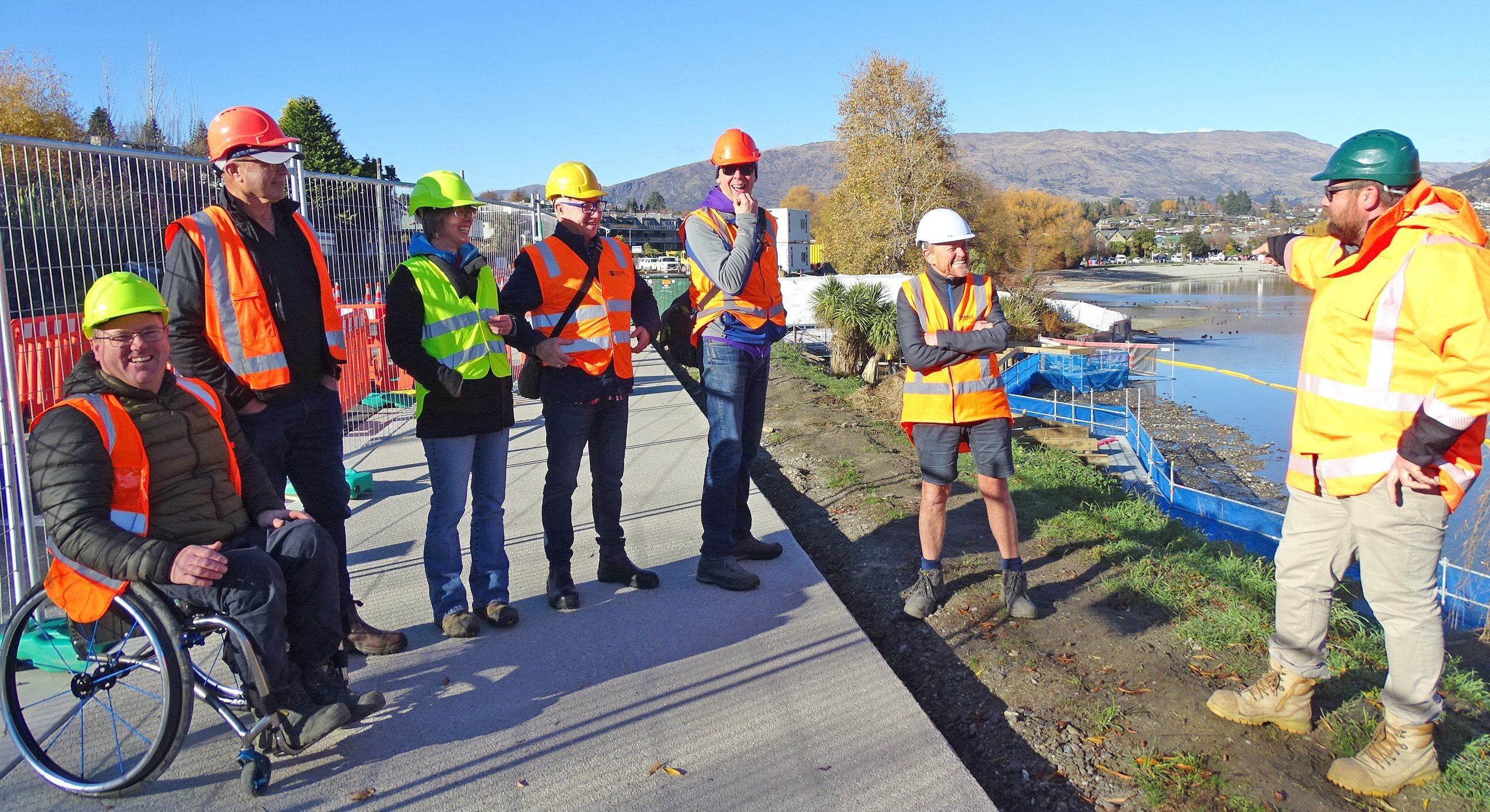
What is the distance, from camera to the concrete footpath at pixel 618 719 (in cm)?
285

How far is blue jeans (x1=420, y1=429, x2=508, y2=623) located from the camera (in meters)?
4.02

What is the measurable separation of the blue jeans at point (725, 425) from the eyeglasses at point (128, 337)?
2.39 m

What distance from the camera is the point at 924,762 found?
9.90ft

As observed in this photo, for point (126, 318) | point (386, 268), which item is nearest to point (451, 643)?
point (126, 318)

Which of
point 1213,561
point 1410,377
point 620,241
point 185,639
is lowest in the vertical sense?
point 1213,561

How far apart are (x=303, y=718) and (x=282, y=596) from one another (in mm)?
427

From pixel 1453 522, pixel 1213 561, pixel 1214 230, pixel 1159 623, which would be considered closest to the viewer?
pixel 1159 623

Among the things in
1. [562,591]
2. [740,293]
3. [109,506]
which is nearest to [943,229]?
[740,293]

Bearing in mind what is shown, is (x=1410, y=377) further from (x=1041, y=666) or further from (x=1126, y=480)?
(x=1126, y=480)

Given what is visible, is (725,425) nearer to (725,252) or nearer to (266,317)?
(725,252)

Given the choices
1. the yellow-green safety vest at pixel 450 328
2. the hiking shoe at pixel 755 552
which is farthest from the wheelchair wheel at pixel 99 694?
the hiking shoe at pixel 755 552

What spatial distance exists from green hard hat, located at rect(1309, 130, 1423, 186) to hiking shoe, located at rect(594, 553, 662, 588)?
333 centimetres

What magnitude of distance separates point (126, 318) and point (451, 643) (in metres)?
1.84

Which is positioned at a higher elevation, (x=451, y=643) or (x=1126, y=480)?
(x=451, y=643)
